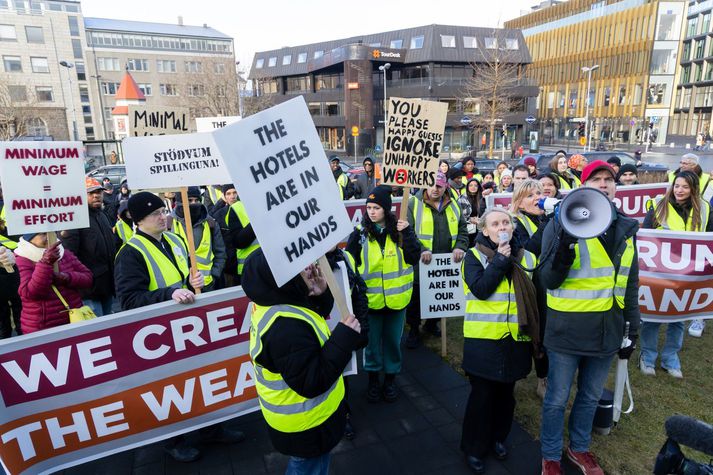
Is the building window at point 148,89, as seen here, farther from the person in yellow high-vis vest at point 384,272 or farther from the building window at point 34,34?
the person in yellow high-vis vest at point 384,272

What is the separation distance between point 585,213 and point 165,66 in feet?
249

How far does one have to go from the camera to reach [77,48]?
61.1 metres

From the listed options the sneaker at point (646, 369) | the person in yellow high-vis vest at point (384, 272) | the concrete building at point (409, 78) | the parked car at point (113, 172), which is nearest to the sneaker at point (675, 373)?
the sneaker at point (646, 369)

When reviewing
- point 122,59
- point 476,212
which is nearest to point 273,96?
point 122,59

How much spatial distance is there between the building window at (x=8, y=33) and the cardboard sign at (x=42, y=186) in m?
69.6

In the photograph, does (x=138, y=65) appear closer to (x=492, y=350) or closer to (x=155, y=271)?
(x=155, y=271)

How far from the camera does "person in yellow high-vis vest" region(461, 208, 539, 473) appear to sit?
335 centimetres

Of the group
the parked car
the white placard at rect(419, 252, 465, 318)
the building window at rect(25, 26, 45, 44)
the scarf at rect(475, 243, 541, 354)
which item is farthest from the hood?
the building window at rect(25, 26, 45, 44)

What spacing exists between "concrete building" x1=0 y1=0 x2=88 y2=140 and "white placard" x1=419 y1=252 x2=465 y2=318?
6130 centimetres

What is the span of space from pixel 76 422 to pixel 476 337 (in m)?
2.98

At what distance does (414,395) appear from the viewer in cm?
477

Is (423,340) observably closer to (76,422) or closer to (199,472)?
(199,472)

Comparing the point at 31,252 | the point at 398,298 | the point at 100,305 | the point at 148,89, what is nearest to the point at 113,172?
the point at 100,305

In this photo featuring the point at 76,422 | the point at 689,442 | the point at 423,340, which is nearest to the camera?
the point at 689,442
